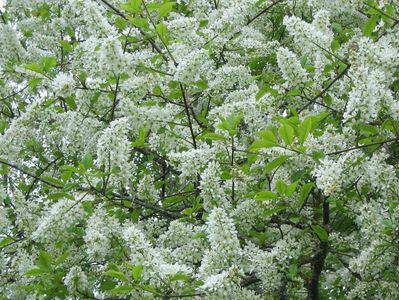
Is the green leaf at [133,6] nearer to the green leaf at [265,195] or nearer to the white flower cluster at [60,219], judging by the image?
the white flower cluster at [60,219]

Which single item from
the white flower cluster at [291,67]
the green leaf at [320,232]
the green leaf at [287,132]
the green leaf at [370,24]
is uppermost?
the green leaf at [370,24]

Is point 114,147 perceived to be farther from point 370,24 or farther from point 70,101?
point 370,24

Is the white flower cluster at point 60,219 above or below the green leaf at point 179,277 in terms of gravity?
above

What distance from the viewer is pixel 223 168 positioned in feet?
17.0

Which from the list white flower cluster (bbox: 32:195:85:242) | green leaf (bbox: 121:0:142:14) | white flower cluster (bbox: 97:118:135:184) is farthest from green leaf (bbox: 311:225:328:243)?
green leaf (bbox: 121:0:142:14)

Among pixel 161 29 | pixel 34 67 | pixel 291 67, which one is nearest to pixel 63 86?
pixel 34 67

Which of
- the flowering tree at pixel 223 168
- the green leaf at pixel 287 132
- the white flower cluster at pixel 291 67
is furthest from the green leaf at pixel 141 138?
the green leaf at pixel 287 132

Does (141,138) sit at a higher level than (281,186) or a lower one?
higher

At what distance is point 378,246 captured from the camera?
4.43 meters

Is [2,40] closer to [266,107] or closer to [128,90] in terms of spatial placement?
[128,90]

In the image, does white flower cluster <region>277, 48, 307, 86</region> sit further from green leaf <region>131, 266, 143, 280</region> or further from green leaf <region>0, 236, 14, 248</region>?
green leaf <region>0, 236, 14, 248</region>

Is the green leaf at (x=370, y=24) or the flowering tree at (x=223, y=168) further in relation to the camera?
the green leaf at (x=370, y=24)

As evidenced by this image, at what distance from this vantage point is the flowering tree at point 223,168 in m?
4.32

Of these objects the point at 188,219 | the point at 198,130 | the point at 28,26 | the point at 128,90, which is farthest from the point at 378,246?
the point at 28,26
